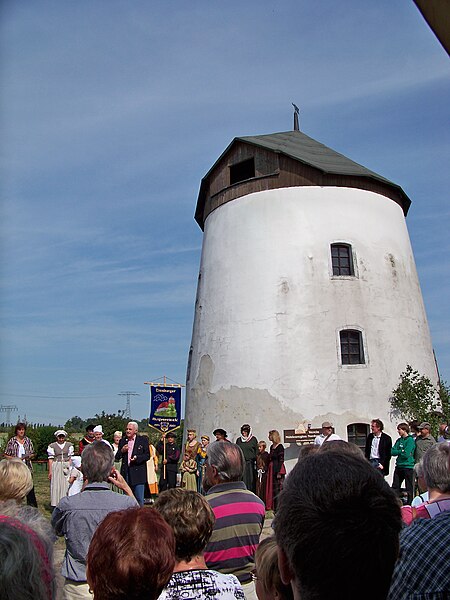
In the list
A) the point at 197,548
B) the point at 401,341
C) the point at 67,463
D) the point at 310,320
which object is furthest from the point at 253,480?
the point at 197,548

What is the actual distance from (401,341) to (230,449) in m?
14.3

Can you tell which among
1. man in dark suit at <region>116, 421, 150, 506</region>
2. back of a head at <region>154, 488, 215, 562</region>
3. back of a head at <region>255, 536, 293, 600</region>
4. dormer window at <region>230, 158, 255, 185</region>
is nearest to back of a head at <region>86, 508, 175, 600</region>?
back of a head at <region>255, 536, 293, 600</region>

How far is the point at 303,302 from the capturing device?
17.6 metres

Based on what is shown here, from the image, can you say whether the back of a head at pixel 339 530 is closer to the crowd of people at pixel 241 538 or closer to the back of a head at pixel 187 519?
the crowd of people at pixel 241 538

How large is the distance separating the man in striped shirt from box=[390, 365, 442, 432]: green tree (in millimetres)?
13330

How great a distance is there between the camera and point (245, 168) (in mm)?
20281

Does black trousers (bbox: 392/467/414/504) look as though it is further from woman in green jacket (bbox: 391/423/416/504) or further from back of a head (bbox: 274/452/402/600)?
back of a head (bbox: 274/452/402/600)

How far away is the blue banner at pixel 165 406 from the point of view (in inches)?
665

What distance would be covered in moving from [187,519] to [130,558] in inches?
42.8

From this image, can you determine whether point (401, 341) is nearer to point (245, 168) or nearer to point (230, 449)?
point (245, 168)

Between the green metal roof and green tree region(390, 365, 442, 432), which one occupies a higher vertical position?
the green metal roof

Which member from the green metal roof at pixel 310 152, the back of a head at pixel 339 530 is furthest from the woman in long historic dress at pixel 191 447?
the back of a head at pixel 339 530

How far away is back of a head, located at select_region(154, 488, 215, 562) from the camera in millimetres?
3127

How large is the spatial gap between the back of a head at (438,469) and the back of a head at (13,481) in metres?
2.67
